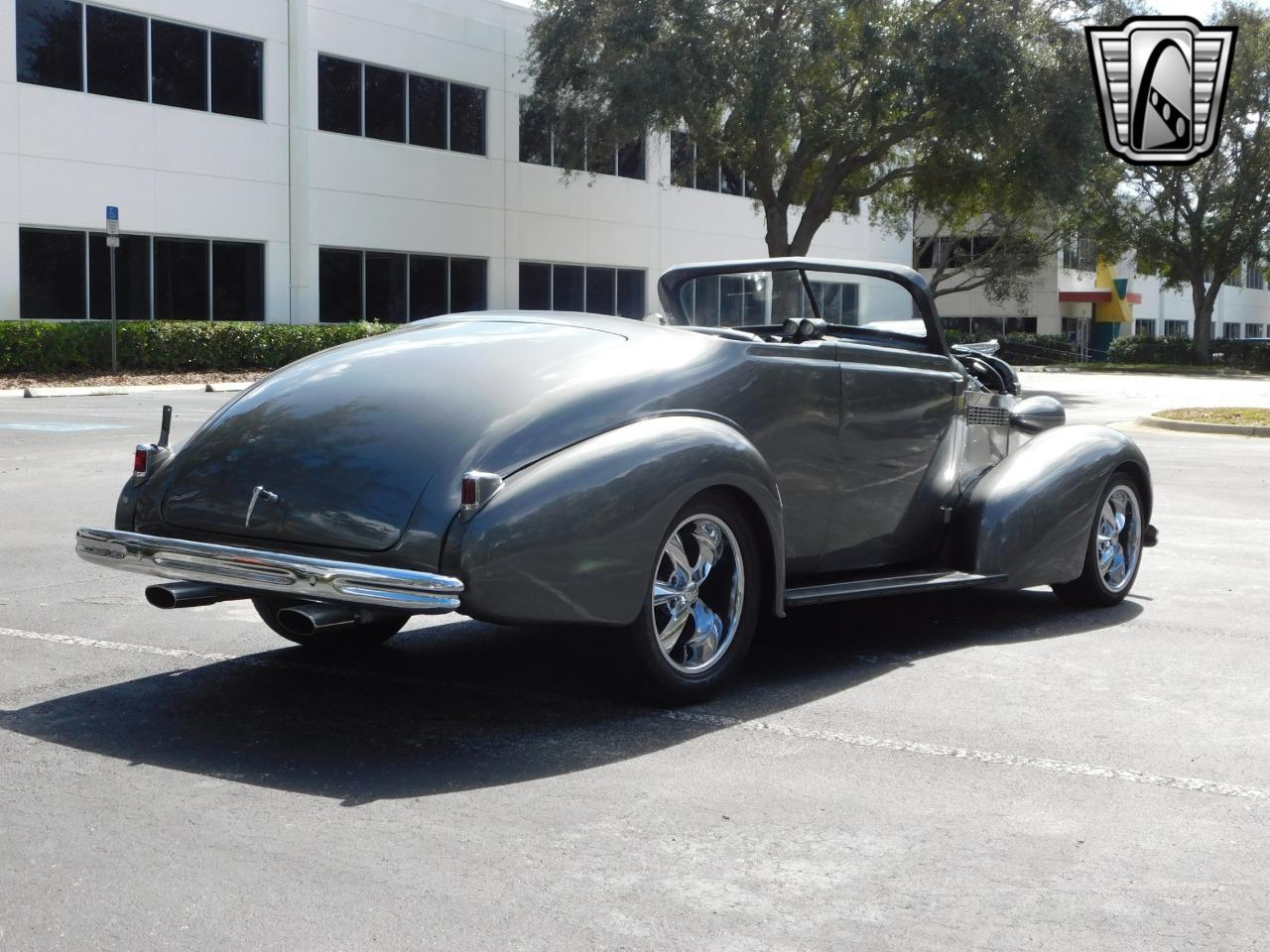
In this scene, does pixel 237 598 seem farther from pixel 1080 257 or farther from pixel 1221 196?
pixel 1080 257

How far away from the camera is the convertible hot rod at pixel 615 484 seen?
190 inches

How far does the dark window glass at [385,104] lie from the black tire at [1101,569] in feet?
96.9

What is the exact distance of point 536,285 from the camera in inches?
1558

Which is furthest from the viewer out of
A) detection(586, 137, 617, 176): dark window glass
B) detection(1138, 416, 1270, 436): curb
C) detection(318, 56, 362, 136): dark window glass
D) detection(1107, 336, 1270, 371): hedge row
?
detection(1107, 336, 1270, 371): hedge row

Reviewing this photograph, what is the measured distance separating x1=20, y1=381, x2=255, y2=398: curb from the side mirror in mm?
16978

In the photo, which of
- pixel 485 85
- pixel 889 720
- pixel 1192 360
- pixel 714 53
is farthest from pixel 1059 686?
pixel 1192 360

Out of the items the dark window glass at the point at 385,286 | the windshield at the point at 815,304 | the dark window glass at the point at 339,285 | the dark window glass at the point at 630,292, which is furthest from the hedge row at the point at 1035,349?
the windshield at the point at 815,304

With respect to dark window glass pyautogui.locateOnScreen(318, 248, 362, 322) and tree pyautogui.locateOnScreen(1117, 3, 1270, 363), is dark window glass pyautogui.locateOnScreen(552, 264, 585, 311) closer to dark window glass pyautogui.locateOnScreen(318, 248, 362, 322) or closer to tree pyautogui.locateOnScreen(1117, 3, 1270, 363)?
dark window glass pyautogui.locateOnScreen(318, 248, 362, 322)

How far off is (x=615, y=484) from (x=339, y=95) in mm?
31125

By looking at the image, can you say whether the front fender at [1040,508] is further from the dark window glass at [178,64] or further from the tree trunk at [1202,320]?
the tree trunk at [1202,320]

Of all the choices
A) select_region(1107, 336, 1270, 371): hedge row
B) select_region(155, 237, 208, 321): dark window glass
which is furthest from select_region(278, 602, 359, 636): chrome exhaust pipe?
select_region(1107, 336, 1270, 371): hedge row

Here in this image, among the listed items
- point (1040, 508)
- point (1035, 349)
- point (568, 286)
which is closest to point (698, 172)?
point (568, 286)

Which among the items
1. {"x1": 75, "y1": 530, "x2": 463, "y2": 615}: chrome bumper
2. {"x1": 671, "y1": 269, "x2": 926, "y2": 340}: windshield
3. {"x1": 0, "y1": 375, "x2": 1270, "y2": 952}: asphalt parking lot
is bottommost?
{"x1": 0, "y1": 375, "x2": 1270, "y2": 952}: asphalt parking lot

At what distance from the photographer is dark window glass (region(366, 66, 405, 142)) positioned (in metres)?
35.1
